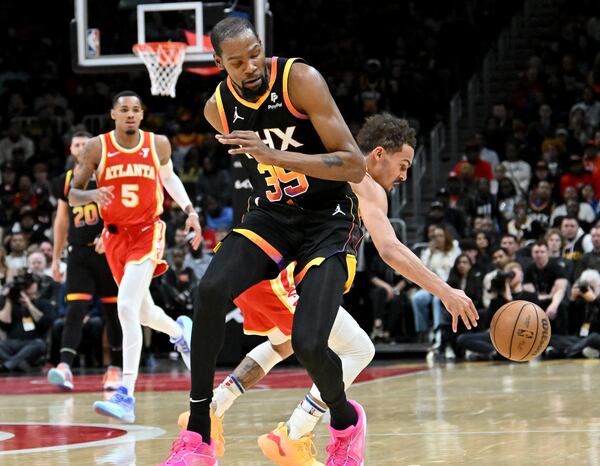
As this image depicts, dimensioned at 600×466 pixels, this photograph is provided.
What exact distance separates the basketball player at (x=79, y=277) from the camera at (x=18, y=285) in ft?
11.7

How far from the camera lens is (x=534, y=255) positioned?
13.6 metres

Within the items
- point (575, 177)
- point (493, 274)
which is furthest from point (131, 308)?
point (575, 177)

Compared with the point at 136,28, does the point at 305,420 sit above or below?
below

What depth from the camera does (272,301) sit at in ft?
18.4

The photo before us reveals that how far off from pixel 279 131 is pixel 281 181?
0.76 ft

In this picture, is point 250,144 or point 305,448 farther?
point 305,448

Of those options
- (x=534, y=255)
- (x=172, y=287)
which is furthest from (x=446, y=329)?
(x=172, y=287)

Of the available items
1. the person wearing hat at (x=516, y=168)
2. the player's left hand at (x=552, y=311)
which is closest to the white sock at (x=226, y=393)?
the player's left hand at (x=552, y=311)

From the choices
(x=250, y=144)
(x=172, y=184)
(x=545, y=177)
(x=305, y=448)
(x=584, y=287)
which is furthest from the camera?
(x=545, y=177)

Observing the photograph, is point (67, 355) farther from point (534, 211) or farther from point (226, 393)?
point (534, 211)

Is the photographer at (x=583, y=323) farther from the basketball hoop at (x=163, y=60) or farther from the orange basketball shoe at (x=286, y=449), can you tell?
the orange basketball shoe at (x=286, y=449)

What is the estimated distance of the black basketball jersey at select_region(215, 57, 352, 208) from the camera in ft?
16.9

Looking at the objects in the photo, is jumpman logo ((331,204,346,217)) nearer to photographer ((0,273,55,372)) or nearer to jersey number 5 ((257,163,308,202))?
jersey number 5 ((257,163,308,202))

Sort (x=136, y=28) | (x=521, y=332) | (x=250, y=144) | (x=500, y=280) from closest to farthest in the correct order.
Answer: (x=250, y=144) < (x=521, y=332) < (x=136, y=28) < (x=500, y=280)
